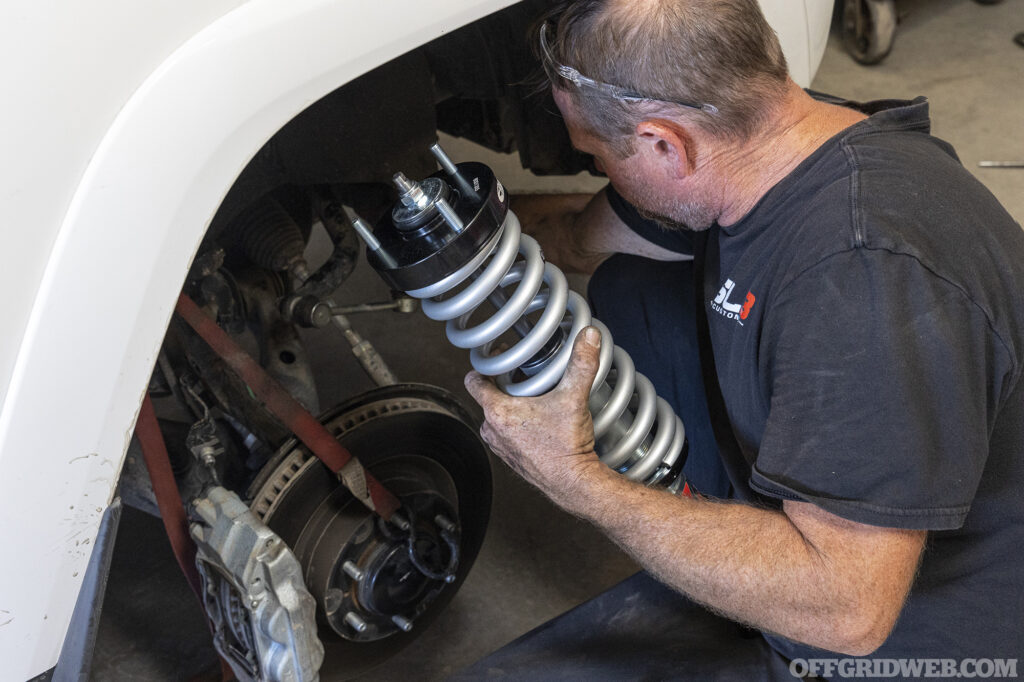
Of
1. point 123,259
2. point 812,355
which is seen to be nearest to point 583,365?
point 812,355

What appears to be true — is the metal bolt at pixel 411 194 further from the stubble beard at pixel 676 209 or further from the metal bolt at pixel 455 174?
the stubble beard at pixel 676 209

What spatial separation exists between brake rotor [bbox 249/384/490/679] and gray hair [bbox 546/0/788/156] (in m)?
0.55

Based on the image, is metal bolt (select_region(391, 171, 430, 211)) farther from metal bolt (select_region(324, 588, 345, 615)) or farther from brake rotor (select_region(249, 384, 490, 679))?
metal bolt (select_region(324, 588, 345, 615))

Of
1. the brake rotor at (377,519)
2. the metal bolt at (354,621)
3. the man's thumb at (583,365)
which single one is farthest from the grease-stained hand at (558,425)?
the metal bolt at (354,621)

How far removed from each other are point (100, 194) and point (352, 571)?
0.75 m

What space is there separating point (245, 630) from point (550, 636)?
1.40 feet

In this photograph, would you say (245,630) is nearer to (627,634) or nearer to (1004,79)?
(627,634)

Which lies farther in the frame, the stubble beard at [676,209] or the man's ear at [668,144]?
the stubble beard at [676,209]

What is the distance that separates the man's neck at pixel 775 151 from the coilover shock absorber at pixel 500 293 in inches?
9.0

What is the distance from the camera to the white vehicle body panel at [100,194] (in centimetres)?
66

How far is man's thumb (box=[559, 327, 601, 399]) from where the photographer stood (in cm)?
97

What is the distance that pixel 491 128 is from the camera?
1.58 m

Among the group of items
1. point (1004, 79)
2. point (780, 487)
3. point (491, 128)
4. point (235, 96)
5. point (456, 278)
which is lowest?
point (1004, 79)

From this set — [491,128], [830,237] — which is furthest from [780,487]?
[491,128]
